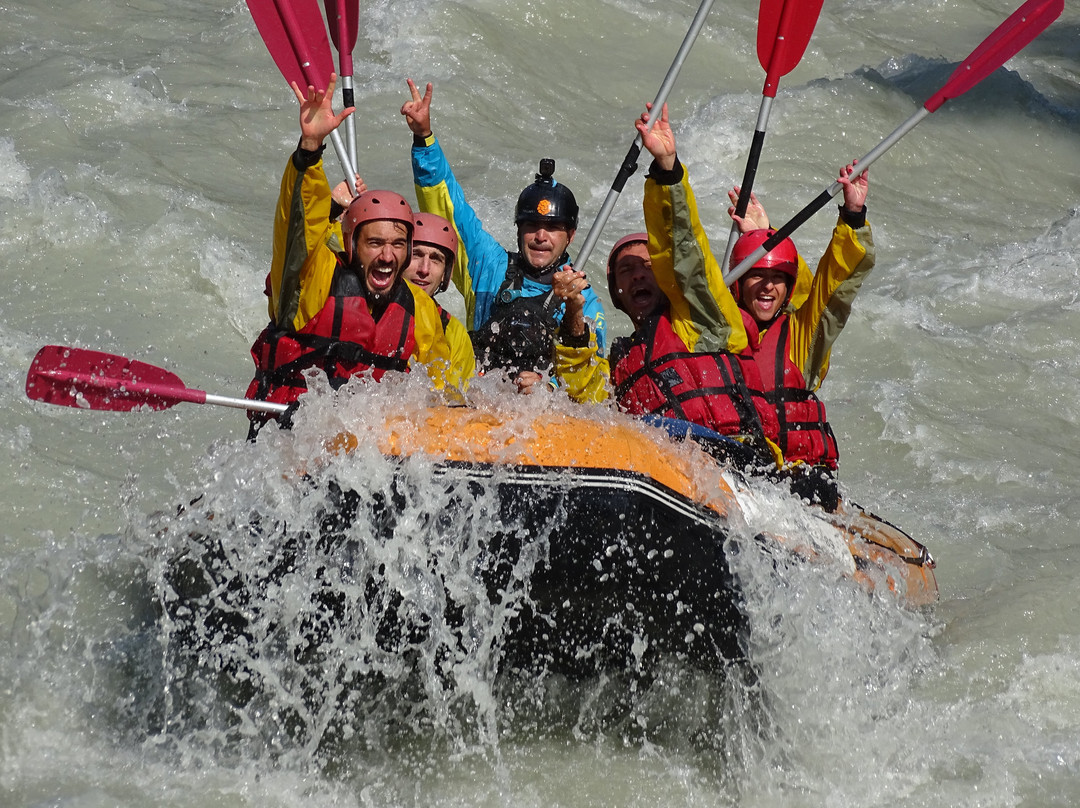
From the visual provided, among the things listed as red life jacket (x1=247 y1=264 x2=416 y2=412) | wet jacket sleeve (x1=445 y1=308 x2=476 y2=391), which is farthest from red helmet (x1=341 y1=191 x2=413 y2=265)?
wet jacket sleeve (x1=445 y1=308 x2=476 y2=391)

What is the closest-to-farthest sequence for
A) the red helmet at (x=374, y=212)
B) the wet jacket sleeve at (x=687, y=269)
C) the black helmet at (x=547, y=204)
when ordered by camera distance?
the red helmet at (x=374, y=212) < the wet jacket sleeve at (x=687, y=269) < the black helmet at (x=547, y=204)

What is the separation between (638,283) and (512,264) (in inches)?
20.7

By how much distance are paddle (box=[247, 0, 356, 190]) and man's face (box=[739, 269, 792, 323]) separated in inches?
56.2

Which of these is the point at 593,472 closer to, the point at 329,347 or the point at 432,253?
the point at 329,347

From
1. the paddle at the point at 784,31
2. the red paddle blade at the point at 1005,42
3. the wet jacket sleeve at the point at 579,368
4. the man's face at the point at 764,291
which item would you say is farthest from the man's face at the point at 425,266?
the red paddle blade at the point at 1005,42

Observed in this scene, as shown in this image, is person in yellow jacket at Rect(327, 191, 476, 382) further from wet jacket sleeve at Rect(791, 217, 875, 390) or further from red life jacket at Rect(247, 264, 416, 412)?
wet jacket sleeve at Rect(791, 217, 875, 390)

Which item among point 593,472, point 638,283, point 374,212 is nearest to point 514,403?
point 593,472

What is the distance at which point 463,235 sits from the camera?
15.3ft

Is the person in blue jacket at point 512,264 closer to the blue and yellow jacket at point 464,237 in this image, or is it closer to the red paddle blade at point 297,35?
the blue and yellow jacket at point 464,237

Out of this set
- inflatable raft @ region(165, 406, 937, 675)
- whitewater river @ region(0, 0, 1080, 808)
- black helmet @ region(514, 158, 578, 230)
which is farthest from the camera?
black helmet @ region(514, 158, 578, 230)

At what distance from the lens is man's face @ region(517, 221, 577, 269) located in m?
4.35

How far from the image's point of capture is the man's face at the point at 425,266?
4141 mm

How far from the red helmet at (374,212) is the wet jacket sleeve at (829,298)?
1.42 meters

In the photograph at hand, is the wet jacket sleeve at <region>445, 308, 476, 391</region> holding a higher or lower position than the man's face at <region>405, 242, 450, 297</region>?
lower
